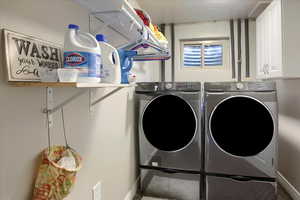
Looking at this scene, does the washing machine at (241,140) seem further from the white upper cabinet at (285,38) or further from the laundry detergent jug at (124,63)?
the laundry detergent jug at (124,63)

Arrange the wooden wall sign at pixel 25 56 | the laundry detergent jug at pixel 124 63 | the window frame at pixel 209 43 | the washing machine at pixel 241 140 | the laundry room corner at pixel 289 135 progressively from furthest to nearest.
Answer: the window frame at pixel 209 43
the laundry room corner at pixel 289 135
the washing machine at pixel 241 140
the laundry detergent jug at pixel 124 63
the wooden wall sign at pixel 25 56

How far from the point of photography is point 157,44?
200cm

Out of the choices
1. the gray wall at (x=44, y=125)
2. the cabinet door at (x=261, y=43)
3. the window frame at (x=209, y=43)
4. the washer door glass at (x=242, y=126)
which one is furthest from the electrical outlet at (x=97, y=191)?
the window frame at (x=209, y=43)

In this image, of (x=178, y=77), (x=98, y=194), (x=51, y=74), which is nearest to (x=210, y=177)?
(x=98, y=194)

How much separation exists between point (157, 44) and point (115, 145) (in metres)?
1.05

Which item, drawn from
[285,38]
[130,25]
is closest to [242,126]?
[285,38]

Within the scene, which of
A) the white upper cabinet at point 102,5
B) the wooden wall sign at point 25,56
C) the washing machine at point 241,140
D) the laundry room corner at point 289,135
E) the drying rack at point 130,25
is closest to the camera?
the wooden wall sign at point 25,56

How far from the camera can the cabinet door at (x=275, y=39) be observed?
2.00 m

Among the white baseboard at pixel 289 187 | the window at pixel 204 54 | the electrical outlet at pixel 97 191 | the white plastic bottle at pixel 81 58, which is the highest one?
the window at pixel 204 54

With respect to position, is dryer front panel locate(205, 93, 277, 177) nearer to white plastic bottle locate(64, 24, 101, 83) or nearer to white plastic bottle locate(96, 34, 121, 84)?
white plastic bottle locate(96, 34, 121, 84)

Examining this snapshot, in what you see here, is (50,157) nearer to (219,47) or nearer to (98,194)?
(98,194)

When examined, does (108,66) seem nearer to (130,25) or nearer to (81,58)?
(81,58)

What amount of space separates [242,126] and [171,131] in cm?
76

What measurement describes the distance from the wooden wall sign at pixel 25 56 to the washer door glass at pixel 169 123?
4.94ft
